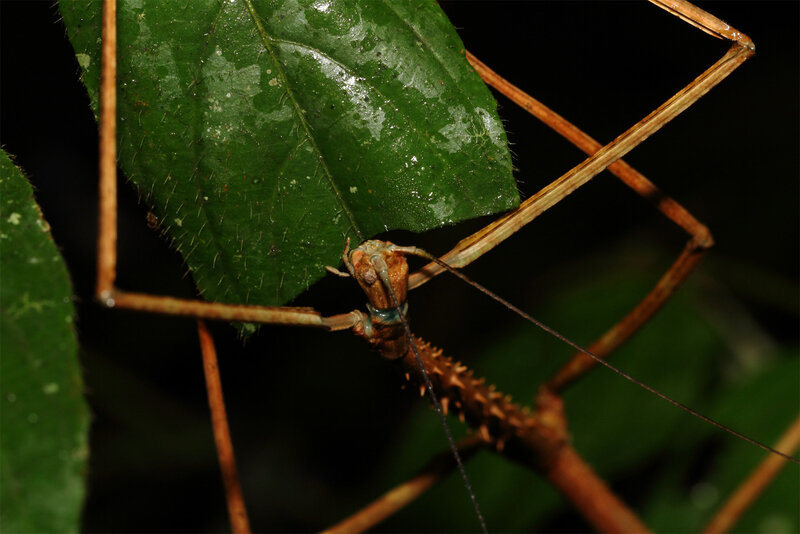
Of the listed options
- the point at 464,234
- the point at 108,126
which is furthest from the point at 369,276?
the point at 464,234

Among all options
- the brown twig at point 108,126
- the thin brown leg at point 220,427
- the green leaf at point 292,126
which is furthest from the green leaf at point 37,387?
the thin brown leg at point 220,427

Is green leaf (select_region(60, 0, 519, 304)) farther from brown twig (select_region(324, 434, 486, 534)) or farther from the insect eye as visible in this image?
brown twig (select_region(324, 434, 486, 534))

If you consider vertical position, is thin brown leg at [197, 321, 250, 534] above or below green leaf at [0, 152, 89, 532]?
below

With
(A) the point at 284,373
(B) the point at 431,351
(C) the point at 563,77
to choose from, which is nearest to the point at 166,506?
(A) the point at 284,373

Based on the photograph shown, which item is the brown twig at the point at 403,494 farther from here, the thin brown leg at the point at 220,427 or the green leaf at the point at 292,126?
the green leaf at the point at 292,126

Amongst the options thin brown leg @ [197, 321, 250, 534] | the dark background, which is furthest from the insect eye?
the dark background

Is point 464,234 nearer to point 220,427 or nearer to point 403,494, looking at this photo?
point 403,494
